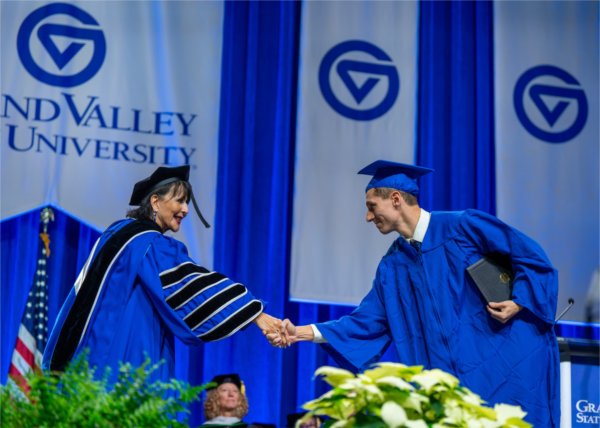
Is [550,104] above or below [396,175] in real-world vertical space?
above

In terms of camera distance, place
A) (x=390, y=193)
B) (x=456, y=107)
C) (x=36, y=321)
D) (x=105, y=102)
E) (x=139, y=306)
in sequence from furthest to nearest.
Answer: (x=456, y=107)
(x=105, y=102)
(x=36, y=321)
(x=390, y=193)
(x=139, y=306)

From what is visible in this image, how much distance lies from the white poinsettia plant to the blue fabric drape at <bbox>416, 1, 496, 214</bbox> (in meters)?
6.04

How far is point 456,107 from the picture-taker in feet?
→ 26.9

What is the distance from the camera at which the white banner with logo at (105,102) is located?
23.5 ft

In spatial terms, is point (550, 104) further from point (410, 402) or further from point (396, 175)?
point (410, 402)

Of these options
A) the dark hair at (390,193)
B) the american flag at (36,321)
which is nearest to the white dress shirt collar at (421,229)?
the dark hair at (390,193)

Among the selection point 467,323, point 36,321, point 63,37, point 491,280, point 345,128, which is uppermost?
point 63,37

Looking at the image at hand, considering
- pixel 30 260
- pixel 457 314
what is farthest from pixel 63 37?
pixel 457 314

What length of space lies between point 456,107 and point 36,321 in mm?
3656

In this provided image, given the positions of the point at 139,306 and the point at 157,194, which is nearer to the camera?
the point at 139,306

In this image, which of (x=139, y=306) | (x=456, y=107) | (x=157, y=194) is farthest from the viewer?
(x=456, y=107)

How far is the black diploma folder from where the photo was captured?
457 centimetres

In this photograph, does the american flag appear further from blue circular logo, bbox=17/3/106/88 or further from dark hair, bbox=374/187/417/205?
dark hair, bbox=374/187/417/205

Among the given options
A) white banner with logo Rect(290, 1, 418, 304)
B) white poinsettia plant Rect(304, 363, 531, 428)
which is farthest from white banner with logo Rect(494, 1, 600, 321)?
white poinsettia plant Rect(304, 363, 531, 428)
